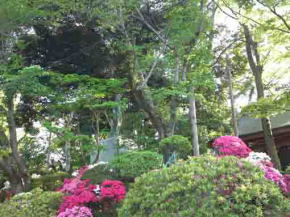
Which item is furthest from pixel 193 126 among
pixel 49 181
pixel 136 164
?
pixel 49 181

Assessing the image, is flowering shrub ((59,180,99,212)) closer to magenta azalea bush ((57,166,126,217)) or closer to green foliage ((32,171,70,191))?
magenta azalea bush ((57,166,126,217))

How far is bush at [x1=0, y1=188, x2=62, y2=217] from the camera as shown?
7.50 m

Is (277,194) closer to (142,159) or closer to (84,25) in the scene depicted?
(142,159)

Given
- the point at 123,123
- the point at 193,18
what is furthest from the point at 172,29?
the point at 123,123

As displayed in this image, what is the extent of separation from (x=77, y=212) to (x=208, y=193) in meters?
3.17

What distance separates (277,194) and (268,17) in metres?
8.03

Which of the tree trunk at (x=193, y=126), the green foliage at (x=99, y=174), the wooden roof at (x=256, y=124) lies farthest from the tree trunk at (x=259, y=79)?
the green foliage at (x=99, y=174)

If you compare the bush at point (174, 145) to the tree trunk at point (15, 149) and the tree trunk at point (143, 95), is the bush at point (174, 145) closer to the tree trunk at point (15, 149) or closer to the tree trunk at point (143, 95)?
the tree trunk at point (143, 95)

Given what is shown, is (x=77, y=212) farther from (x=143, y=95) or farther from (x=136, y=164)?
(x=143, y=95)

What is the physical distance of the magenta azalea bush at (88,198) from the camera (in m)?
7.01

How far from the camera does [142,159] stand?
8.38 metres

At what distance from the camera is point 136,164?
8344 mm

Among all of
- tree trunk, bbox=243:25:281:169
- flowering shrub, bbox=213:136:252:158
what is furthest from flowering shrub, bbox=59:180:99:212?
tree trunk, bbox=243:25:281:169

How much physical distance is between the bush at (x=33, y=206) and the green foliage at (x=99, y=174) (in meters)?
0.86
